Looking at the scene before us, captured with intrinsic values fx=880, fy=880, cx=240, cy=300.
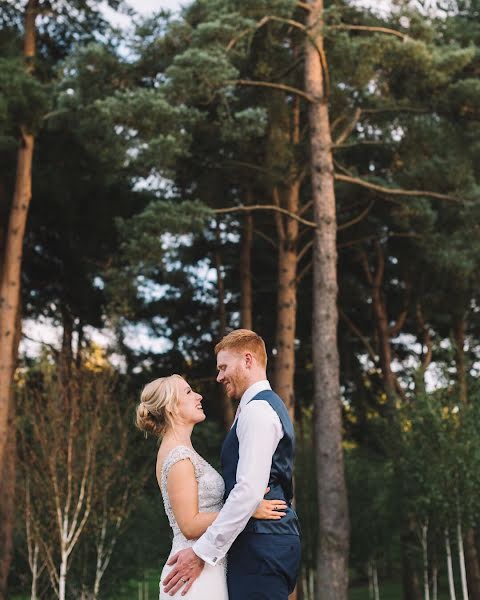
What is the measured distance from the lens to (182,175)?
663 inches

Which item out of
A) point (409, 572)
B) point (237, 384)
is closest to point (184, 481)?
point (237, 384)

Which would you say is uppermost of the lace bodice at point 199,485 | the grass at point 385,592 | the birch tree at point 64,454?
the birch tree at point 64,454

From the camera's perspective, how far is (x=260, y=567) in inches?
136

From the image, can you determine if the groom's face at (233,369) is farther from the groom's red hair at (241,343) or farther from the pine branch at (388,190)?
the pine branch at (388,190)

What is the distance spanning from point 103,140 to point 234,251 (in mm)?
8052

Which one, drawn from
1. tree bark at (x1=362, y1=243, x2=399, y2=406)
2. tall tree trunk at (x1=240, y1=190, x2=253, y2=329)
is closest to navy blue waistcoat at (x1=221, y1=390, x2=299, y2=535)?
tall tree trunk at (x1=240, y1=190, x2=253, y2=329)

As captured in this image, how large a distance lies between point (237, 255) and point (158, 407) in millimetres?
17805

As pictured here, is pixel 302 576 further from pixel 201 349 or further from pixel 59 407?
pixel 59 407

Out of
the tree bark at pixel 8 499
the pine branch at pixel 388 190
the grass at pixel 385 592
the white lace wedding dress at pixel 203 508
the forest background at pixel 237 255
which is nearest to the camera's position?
the white lace wedding dress at pixel 203 508

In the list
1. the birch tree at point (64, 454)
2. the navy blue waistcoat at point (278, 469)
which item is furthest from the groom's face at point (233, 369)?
the birch tree at point (64, 454)

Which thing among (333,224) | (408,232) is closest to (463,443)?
(333,224)

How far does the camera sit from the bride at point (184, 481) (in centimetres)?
353

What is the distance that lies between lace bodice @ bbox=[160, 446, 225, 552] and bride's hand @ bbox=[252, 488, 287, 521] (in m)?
0.25

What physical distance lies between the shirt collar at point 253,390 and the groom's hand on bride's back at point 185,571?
2.09ft
